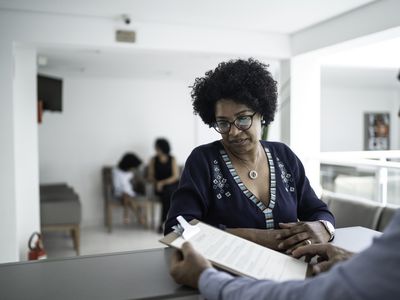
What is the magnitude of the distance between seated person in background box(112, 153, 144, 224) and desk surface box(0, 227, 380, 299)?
15.1 feet

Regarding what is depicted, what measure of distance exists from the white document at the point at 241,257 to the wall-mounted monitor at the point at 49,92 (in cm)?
383

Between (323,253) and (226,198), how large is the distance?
1.19ft

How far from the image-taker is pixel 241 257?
2.84ft

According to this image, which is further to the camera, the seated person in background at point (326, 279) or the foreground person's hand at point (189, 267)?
the foreground person's hand at point (189, 267)

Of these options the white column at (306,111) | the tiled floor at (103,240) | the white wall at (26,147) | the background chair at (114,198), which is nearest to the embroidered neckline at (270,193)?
the white column at (306,111)

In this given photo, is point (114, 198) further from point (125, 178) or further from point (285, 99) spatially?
point (285, 99)

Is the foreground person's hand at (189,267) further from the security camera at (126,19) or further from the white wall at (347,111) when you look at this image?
the white wall at (347,111)

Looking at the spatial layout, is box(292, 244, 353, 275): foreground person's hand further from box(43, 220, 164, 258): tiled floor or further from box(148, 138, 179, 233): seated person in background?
box(148, 138, 179, 233): seated person in background

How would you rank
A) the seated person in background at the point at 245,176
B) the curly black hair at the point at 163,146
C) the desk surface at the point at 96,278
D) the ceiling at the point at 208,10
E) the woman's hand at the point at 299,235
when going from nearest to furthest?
the desk surface at the point at 96,278 → the woman's hand at the point at 299,235 → the seated person in background at the point at 245,176 → the ceiling at the point at 208,10 → the curly black hair at the point at 163,146

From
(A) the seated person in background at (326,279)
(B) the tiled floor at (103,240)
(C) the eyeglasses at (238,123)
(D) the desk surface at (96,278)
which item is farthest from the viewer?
(B) the tiled floor at (103,240)

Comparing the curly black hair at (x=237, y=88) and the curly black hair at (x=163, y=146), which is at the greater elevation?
the curly black hair at (x=237, y=88)

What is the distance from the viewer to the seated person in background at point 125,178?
5.60 metres

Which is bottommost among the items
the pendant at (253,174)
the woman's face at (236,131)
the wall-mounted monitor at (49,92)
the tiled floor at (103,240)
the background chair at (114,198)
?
the tiled floor at (103,240)

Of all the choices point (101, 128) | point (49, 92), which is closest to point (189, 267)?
point (49, 92)
